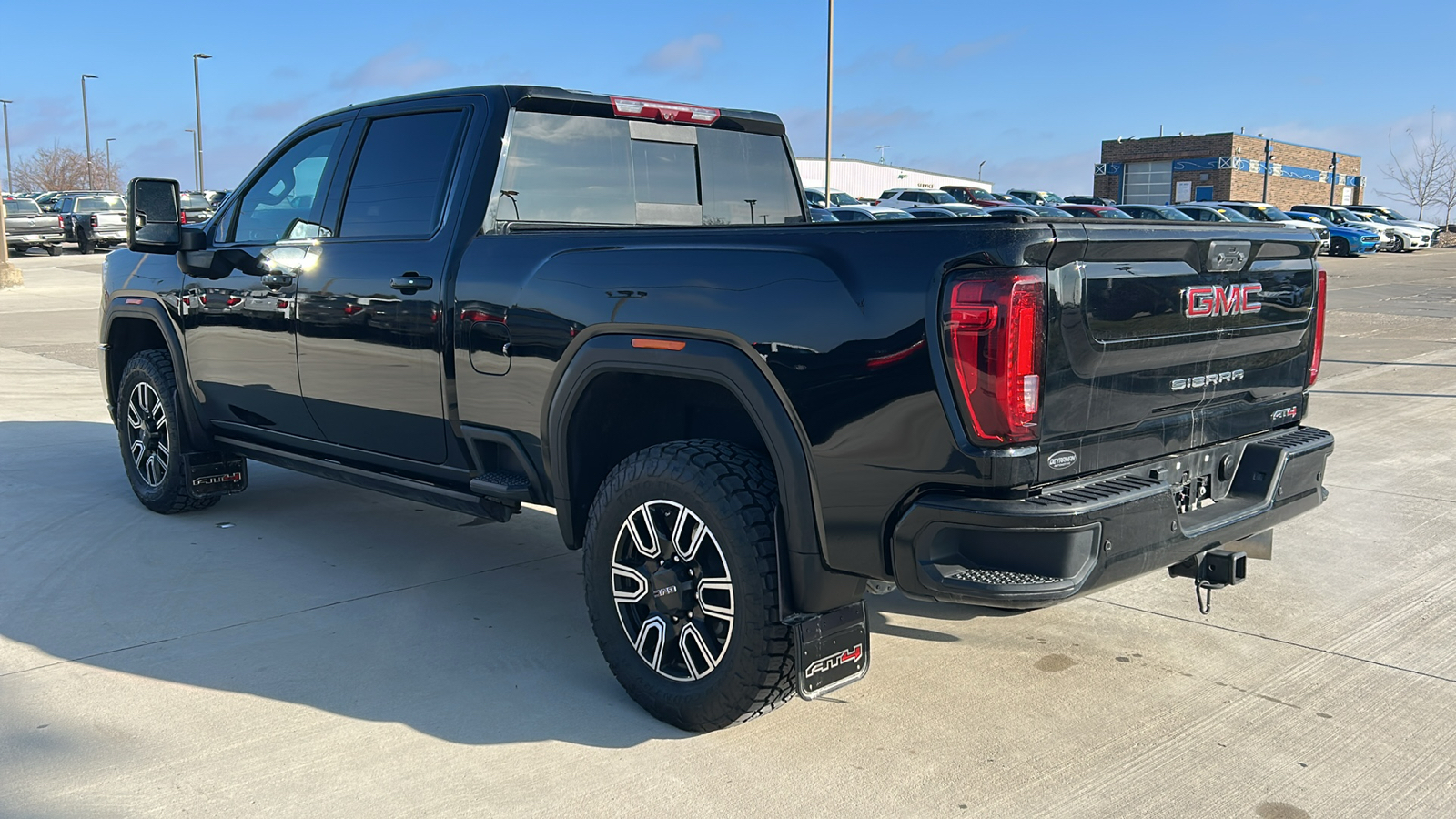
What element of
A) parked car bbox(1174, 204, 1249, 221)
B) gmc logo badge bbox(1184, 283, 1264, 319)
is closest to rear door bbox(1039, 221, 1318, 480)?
gmc logo badge bbox(1184, 283, 1264, 319)

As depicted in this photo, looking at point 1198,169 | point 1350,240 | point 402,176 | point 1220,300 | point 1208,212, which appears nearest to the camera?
point 1220,300

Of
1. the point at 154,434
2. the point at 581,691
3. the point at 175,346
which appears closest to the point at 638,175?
the point at 581,691

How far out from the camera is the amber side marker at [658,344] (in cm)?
341

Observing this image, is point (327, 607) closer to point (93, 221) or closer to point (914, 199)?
point (914, 199)

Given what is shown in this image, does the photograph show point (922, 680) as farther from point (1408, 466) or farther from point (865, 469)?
point (1408, 466)

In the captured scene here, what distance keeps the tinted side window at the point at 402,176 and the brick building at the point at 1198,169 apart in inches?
2589

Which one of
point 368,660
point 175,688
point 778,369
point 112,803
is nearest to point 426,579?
point 368,660

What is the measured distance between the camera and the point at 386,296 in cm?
444

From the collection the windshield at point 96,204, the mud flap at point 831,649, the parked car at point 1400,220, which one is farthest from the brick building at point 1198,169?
the mud flap at point 831,649

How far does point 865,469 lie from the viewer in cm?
303

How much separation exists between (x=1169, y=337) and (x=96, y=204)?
38.6 m

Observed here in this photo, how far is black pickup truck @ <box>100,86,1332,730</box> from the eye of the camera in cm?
288

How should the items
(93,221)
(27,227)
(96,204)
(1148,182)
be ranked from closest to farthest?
(27,227)
(93,221)
(96,204)
(1148,182)

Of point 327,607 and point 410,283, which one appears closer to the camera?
point 410,283
